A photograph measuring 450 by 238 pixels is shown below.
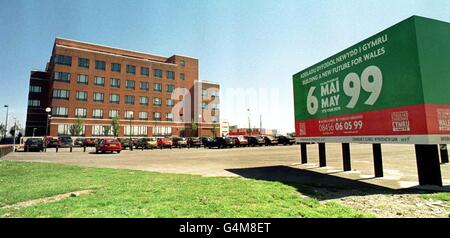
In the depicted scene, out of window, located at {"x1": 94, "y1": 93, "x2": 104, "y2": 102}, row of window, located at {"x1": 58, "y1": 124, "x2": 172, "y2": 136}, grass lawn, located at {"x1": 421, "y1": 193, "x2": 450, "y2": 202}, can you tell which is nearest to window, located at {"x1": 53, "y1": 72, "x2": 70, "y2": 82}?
window, located at {"x1": 94, "y1": 93, "x2": 104, "y2": 102}

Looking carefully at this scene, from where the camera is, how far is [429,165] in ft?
25.6

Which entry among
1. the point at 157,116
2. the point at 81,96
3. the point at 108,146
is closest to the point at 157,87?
the point at 157,116

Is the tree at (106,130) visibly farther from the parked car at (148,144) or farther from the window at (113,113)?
the parked car at (148,144)

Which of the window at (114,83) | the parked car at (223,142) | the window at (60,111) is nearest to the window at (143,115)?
the window at (114,83)

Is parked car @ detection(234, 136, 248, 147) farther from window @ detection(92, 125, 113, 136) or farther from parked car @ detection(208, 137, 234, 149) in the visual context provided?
window @ detection(92, 125, 113, 136)

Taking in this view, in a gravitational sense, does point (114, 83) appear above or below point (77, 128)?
above

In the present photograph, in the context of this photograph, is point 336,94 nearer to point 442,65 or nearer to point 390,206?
point 442,65

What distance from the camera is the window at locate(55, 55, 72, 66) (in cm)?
5628

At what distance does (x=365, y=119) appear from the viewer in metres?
9.48

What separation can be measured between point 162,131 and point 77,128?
21.3m

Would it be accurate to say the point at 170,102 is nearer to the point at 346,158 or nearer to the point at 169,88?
the point at 169,88

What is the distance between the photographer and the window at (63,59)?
185 feet
